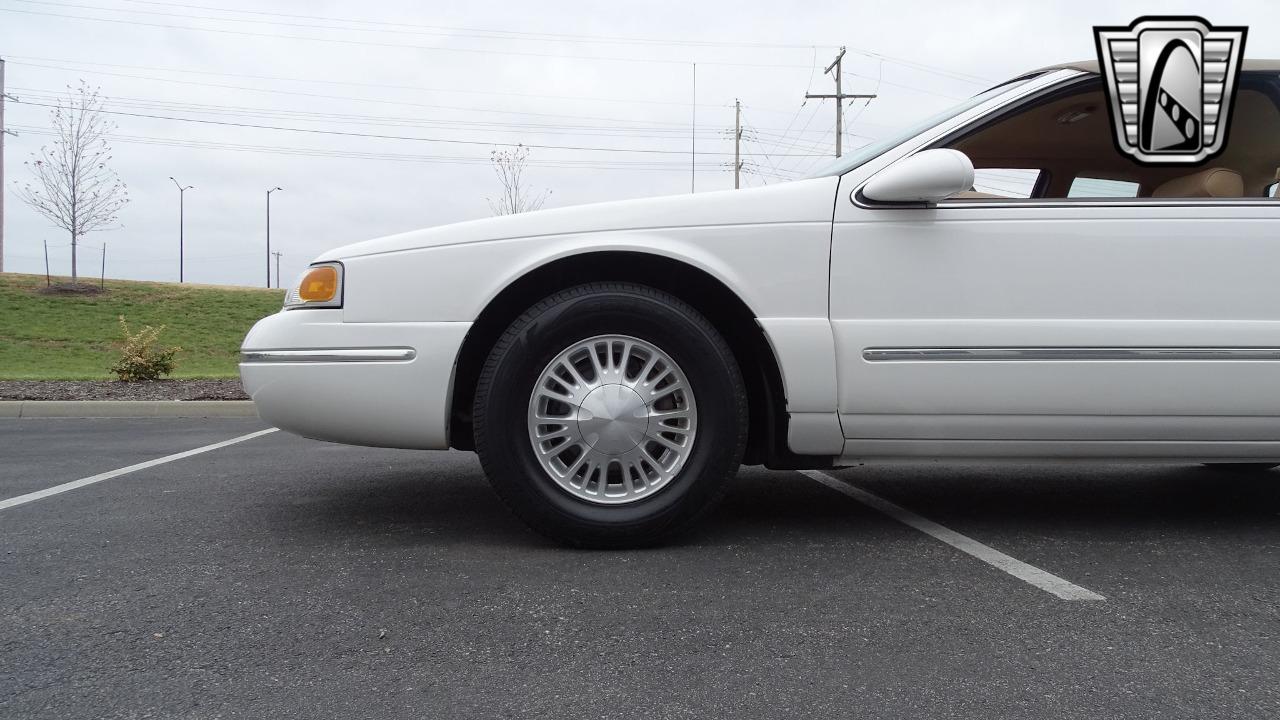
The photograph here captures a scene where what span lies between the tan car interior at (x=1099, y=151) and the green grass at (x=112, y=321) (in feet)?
47.7

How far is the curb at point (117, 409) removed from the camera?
787 centimetres

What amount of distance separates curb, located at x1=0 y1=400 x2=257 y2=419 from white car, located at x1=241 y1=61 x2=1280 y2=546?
564 cm

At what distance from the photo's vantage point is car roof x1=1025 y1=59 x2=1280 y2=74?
311 centimetres

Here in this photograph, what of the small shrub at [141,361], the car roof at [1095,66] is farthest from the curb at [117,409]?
the car roof at [1095,66]

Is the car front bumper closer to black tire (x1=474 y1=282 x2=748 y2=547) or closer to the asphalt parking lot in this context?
black tire (x1=474 y1=282 x2=748 y2=547)

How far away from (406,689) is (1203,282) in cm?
275

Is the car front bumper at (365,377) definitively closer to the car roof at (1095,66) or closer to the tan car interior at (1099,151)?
the tan car interior at (1099,151)

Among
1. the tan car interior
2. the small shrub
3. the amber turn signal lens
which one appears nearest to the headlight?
the amber turn signal lens

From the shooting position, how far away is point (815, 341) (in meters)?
2.84

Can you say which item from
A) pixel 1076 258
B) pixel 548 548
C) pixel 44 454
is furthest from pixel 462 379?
pixel 44 454

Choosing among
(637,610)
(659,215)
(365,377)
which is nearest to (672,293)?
(659,215)

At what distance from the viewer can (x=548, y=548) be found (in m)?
2.89

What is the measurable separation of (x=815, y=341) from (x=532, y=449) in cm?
100

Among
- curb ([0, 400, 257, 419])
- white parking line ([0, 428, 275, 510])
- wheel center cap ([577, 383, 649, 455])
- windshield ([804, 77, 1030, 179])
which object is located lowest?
curb ([0, 400, 257, 419])
